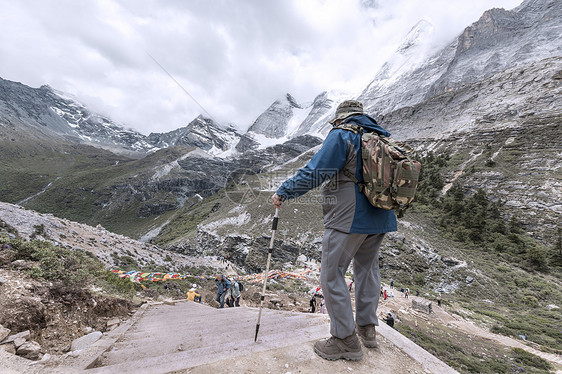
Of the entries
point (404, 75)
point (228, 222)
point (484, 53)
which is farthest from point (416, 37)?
point (228, 222)

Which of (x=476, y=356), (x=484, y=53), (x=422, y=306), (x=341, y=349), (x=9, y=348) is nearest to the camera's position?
(x=9, y=348)

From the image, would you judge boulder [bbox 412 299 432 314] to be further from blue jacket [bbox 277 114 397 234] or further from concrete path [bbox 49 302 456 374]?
blue jacket [bbox 277 114 397 234]

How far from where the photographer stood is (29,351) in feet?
6.80

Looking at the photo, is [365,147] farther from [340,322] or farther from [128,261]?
[128,261]

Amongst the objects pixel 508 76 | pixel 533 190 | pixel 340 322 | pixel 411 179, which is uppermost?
pixel 508 76

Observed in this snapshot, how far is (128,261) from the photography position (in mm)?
13602

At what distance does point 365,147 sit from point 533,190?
40875mm

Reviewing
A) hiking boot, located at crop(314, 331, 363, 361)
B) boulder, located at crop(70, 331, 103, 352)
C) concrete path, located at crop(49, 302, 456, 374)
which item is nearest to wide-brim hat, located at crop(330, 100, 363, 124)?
hiking boot, located at crop(314, 331, 363, 361)

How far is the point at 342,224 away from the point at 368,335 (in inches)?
51.4

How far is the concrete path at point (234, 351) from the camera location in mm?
1881

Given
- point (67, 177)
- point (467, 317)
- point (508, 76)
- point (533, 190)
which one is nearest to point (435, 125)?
point (508, 76)

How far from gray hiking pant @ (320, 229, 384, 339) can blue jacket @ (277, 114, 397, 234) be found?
13cm

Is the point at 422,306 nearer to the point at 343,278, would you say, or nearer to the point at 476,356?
the point at 476,356

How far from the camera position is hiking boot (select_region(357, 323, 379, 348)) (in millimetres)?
2455
